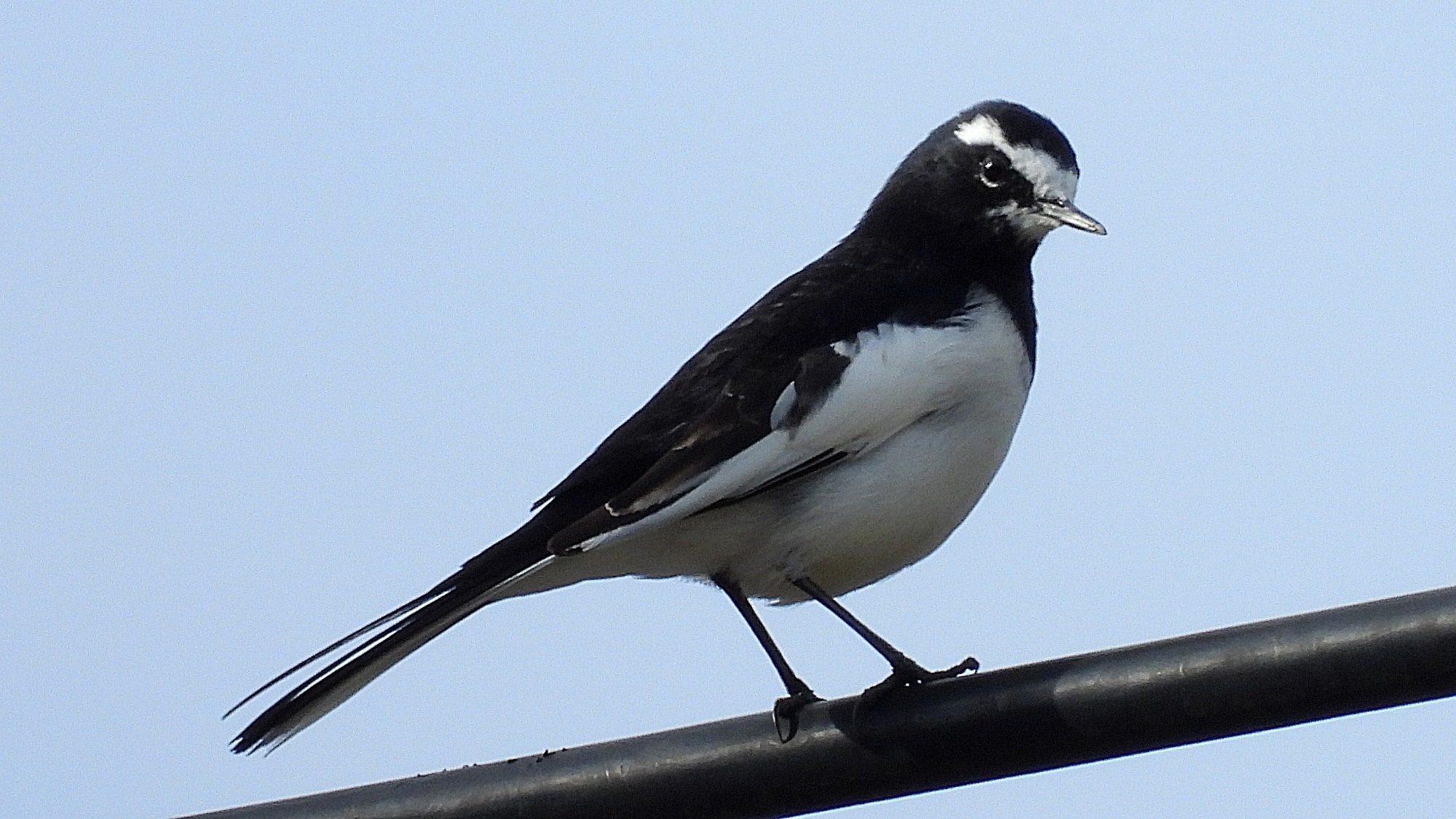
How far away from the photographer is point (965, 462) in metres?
5.80

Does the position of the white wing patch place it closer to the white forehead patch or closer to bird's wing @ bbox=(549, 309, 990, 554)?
bird's wing @ bbox=(549, 309, 990, 554)

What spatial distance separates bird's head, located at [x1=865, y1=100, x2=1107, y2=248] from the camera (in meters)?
6.64

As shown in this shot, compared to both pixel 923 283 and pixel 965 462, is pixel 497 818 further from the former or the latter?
pixel 923 283

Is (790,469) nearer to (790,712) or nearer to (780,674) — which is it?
(780,674)

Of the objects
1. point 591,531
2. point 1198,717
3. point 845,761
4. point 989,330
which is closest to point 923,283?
point 989,330

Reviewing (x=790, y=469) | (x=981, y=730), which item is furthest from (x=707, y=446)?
(x=981, y=730)

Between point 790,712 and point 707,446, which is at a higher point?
point 707,446

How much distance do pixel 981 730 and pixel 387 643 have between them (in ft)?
5.54

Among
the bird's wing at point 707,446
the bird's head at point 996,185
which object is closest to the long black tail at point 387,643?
the bird's wing at point 707,446

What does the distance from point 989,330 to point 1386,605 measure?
101 inches

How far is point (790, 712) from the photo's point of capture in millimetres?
4441

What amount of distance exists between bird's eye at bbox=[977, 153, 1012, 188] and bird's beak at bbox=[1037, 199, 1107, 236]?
13 cm

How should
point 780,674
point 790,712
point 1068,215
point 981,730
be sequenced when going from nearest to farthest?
1. point 981,730
2. point 790,712
3. point 780,674
4. point 1068,215

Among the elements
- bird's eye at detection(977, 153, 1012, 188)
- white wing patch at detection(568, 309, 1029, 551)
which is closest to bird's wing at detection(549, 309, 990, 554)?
white wing patch at detection(568, 309, 1029, 551)
